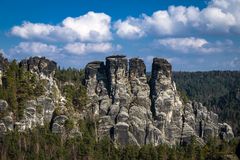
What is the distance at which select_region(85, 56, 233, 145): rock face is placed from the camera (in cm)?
12075

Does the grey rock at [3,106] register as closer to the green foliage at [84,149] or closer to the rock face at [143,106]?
the green foliage at [84,149]

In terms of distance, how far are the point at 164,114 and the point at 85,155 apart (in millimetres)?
32215

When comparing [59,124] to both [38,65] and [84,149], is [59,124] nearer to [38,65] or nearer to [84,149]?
[84,149]

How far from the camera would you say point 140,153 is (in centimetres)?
10525

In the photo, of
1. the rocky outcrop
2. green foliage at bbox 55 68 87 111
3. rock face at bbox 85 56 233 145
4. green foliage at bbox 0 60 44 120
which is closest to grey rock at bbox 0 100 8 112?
green foliage at bbox 0 60 44 120

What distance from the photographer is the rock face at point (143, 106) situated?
4754 inches

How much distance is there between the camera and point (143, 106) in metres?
128

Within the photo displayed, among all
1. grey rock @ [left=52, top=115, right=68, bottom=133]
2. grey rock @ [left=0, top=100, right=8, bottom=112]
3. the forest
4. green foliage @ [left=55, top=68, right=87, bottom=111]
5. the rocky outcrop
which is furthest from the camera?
the rocky outcrop

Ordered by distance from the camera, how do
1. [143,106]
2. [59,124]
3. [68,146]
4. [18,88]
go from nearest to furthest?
[68,146]
[59,124]
[18,88]
[143,106]

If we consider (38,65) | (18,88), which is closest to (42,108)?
(18,88)

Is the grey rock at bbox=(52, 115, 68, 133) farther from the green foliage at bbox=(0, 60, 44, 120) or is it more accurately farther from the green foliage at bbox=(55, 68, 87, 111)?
the green foliage at bbox=(55, 68, 87, 111)

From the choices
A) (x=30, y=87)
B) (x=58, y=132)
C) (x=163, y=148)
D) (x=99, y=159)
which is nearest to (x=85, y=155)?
(x=99, y=159)

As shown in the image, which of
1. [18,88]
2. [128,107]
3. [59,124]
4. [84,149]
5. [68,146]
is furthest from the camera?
[128,107]

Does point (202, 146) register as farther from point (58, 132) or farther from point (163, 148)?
point (58, 132)
